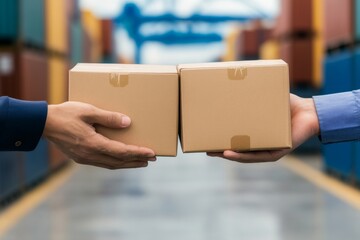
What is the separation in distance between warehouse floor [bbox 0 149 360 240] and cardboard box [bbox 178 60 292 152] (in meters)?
2.89

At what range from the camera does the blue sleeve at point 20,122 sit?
206 cm

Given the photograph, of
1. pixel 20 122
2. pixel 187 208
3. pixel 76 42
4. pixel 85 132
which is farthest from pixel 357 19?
pixel 76 42

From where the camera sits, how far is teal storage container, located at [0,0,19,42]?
692cm

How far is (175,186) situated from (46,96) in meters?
2.20

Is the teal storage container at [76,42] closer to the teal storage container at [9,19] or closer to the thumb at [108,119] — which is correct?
the teal storage container at [9,19]

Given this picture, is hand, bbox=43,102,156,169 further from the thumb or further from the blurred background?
the blurred background

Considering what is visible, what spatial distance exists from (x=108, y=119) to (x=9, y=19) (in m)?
5.22

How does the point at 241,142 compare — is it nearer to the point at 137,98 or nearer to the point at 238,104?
the point at 238,104

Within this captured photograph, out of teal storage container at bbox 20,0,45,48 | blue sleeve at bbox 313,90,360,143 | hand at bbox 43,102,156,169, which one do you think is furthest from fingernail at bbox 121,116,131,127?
teal storage container at bbox 20,0,45,48

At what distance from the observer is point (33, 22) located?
7.90 m

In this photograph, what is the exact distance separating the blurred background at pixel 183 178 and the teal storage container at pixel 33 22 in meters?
0.01

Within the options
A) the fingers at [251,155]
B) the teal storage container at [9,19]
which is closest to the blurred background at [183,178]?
the teal storage container at [9,19]

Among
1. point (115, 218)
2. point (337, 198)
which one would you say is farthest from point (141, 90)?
point (337, 198)

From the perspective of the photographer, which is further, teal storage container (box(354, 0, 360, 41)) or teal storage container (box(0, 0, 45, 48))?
teal storage container (box(354, 0, 360, 41))
